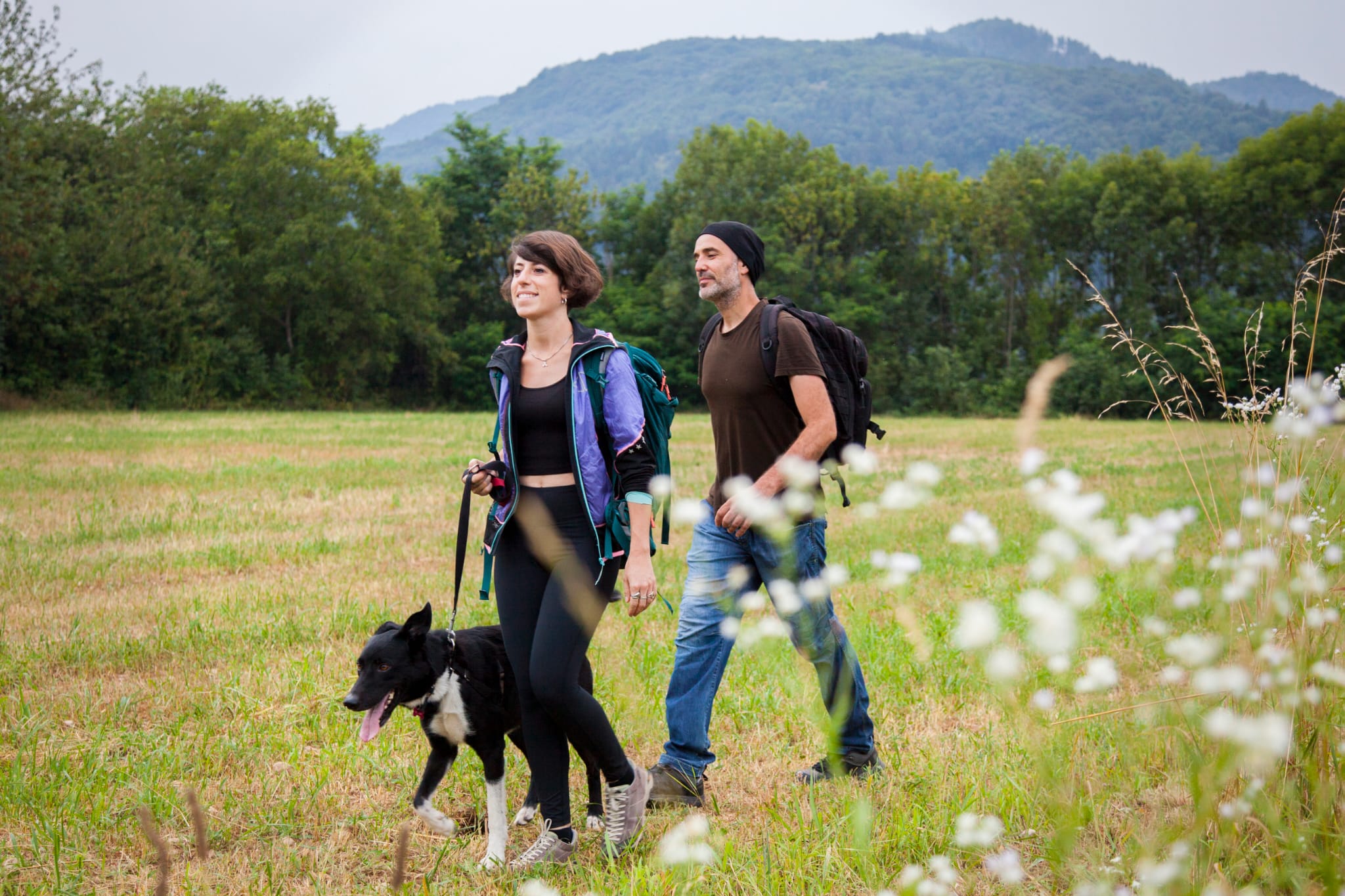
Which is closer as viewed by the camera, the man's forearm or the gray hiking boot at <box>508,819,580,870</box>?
the gray hiking boot at <box>508,819,580,870</box>

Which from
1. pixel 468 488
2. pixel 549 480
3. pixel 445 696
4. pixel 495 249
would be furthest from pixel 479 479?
pixel 495 249

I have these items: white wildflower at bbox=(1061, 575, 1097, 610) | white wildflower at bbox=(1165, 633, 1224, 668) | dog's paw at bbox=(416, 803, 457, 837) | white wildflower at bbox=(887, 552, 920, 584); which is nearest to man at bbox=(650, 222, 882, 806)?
dog's paw at bbox=(416, 803, 457, 837)

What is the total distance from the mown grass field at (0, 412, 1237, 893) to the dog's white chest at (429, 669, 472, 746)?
0.43 m

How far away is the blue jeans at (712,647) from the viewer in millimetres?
4352

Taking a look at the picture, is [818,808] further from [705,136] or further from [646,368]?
[705,136]

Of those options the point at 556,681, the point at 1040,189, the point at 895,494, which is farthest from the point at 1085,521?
the point at 1040,189

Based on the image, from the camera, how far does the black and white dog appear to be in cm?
366

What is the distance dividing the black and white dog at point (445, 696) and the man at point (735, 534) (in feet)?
1.71

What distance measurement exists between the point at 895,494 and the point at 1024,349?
5557 cm

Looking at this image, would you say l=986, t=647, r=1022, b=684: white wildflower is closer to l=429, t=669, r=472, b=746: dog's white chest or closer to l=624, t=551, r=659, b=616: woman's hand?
l=624, t=551, r=659, b=616: woman's hand

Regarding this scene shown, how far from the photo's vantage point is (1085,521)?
3.97 ft

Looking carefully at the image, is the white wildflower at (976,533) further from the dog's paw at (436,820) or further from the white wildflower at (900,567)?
the dog's paw at (436,820)

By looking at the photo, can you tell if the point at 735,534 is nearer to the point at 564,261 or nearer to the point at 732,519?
the point at 732,519

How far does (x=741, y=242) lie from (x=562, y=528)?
1563mm
